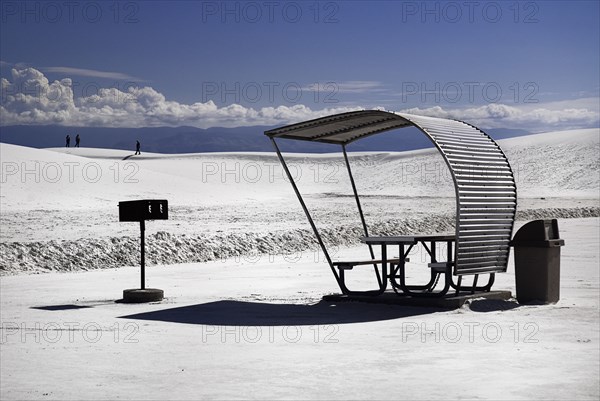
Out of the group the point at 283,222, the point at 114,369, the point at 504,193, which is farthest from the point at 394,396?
the point at 283,222

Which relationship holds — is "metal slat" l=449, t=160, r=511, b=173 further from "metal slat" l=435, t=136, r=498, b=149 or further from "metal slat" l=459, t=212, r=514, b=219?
"metal slat" l=459, t=212, r=514, b=219

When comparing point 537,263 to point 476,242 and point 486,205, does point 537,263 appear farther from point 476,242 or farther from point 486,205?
point 486,205

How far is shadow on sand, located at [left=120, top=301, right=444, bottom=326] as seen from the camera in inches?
500

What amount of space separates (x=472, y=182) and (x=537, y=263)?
1.63 metres

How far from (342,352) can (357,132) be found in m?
6.91

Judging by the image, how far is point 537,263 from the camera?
14.2 metres

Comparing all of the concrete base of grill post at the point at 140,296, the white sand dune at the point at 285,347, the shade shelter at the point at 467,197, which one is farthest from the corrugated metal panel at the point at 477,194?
the concrete base of grill post at the point at 140,296

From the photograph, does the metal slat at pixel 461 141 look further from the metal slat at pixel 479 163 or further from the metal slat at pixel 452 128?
the metal slat at pixel 479 163

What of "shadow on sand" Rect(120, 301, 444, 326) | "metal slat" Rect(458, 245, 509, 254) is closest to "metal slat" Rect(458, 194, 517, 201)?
"metal slat" Rect(458, 245, 509, 254)

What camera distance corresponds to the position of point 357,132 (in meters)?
16.5

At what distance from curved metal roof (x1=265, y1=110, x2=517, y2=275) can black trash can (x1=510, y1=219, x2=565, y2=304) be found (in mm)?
334

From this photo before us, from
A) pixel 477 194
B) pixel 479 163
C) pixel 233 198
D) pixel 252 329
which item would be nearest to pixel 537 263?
pixel 477 194

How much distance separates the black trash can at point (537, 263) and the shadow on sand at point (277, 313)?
167 cm

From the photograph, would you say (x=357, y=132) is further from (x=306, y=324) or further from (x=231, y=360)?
(x=231, y=360)
